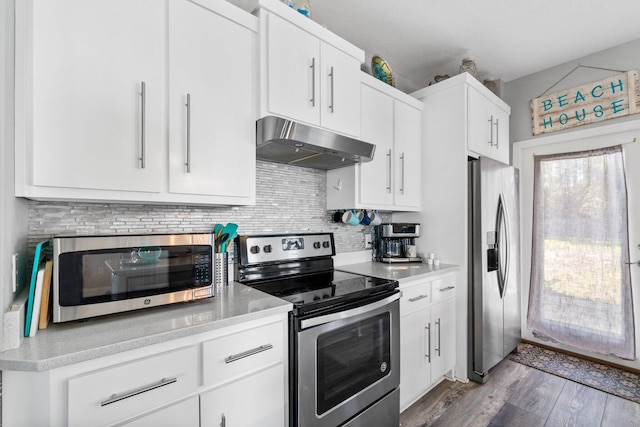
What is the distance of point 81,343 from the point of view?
0.88 m

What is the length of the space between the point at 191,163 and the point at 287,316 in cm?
78

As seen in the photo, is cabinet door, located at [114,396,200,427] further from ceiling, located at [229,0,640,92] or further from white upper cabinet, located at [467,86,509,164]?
white upper cabinet, located at [467,86,509,164]

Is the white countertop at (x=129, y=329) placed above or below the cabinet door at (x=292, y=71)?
below

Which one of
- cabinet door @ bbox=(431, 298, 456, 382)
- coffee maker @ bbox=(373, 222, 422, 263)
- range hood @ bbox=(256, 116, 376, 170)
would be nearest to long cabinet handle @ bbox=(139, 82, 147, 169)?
range hood @ bbox=(256, 116, 376, 170)

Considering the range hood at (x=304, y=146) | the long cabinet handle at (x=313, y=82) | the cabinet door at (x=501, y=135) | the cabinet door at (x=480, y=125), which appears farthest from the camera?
the cabinet door at (x=501, y=135)

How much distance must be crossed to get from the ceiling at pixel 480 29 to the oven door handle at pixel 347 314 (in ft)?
5.17

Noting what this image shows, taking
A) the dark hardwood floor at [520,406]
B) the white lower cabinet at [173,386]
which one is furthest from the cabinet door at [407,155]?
the white lower cabinet at [173,386]

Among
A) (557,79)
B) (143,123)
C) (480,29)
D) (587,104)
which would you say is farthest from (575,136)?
(143,123)

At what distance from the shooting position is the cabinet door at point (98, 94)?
1000 mm

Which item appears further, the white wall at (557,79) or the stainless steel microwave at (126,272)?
the white wall at (557,79)

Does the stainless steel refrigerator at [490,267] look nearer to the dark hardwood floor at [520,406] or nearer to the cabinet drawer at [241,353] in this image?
the dark hardwood floor at [520,406]

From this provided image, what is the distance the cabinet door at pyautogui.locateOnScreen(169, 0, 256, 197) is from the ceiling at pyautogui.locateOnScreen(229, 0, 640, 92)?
12.9 inches

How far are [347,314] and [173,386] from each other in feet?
2.50

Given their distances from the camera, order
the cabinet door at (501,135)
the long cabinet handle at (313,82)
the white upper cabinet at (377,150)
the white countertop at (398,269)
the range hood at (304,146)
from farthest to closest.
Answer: the cabinet door at (501,135)
the white upper cabinet at (377,150)
the white countertop at (398,269)
the long cabinet handle at (313,82)
the range hood at (304,146)
